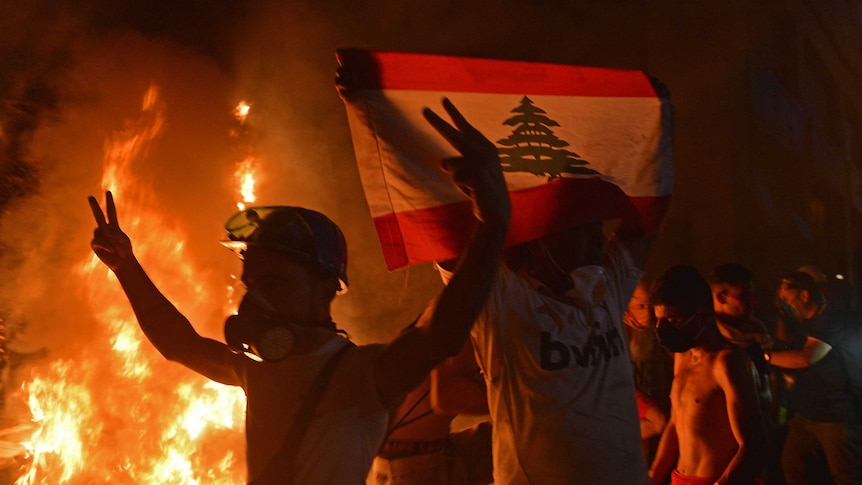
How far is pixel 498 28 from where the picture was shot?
8.25m

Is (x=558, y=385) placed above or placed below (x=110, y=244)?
below

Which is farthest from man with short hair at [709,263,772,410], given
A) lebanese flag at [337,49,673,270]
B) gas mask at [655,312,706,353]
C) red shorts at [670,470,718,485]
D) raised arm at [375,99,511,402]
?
raised arm at [375,99,511,402]

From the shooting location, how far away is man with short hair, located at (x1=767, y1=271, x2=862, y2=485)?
512 centimetres

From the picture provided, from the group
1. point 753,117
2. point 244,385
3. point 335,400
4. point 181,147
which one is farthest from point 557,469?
point 753,117

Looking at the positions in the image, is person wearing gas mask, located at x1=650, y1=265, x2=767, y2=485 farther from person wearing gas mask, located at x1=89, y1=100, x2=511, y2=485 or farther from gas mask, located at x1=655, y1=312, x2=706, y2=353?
person wearing gas mask, located at x1=89, y1=100, x2=511, y2=485

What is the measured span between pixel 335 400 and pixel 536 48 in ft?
23.2

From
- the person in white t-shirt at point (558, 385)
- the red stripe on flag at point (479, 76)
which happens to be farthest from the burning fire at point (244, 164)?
the person in white t-shirt at point (558, 385)

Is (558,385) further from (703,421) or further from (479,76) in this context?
(703,421)

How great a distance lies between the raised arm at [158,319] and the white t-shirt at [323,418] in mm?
288

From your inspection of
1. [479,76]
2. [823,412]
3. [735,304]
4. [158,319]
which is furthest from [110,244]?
[823,412]

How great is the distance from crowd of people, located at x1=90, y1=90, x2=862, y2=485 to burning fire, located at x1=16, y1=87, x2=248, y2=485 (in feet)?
7.49

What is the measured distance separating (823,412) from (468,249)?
4.63 metres

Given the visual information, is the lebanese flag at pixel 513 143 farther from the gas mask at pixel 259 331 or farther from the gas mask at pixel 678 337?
the gas mask at pixel 259 331

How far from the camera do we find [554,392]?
8.34 ft
